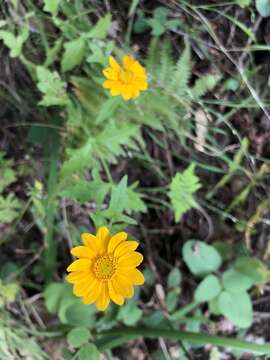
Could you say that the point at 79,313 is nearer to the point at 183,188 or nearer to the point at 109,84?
the point at 183,188

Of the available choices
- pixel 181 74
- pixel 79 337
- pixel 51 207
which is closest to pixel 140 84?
pixel 181 74

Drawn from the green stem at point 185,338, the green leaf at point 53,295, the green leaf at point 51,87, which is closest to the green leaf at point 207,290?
the green stem at point 185,338

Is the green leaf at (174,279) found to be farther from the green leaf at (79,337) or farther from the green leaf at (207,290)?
the green leaf at (79,337)

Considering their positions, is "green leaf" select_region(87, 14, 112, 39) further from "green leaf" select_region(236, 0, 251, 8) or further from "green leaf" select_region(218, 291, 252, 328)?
"green leaf" select_region(218, 291, 252, 328)

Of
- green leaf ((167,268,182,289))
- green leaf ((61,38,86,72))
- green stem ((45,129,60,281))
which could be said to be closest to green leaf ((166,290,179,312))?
green leaf ((167,268,182,289))

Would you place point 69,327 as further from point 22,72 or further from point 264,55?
point 264,55

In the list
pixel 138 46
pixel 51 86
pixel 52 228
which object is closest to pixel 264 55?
pixel 138 46
